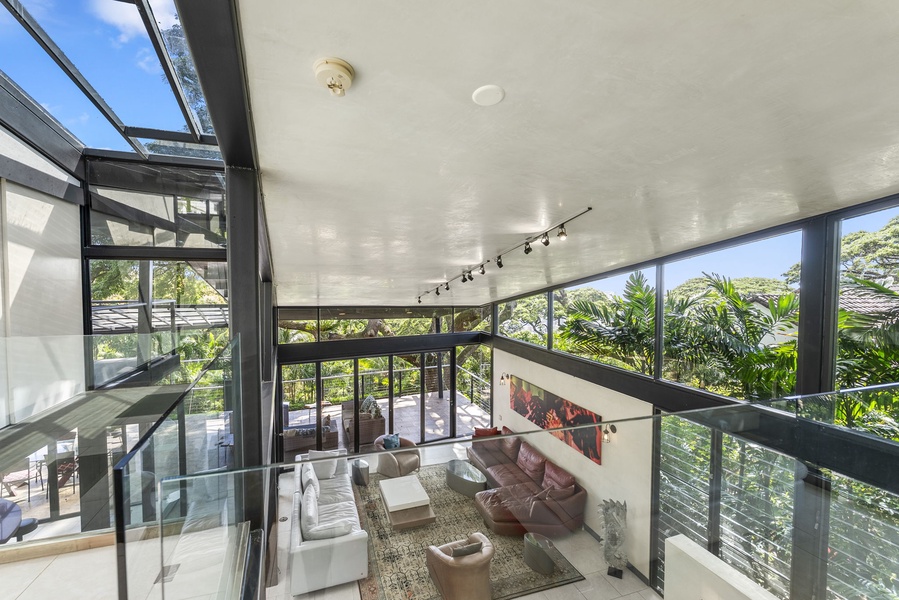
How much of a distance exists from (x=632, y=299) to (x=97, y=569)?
591 cm

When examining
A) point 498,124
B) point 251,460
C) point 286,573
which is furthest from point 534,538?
point 498,124

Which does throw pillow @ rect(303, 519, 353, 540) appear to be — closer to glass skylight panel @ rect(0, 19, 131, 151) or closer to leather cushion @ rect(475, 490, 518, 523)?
leather cushion @ rect(475, 490, 518, 523)

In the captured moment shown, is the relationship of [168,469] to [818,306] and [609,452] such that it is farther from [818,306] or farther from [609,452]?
[818,306]

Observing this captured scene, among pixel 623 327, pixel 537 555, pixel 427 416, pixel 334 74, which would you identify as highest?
pixel 334 74

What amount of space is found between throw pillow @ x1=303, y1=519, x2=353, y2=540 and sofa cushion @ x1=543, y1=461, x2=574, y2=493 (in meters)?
3.18

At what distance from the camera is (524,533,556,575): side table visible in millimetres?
3332

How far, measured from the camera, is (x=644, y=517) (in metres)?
3.76

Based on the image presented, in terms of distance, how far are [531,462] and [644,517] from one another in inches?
108

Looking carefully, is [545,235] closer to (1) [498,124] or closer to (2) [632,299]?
(1) [498,124]

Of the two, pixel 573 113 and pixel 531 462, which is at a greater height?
pixel 573 113

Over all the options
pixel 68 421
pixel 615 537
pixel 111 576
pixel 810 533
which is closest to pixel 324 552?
pixel 111 576

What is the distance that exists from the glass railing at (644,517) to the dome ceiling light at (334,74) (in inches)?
60.3

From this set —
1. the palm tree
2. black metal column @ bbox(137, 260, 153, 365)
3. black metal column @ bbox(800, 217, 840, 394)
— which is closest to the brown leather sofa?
the palm tree

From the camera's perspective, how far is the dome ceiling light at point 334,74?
1.31 m
